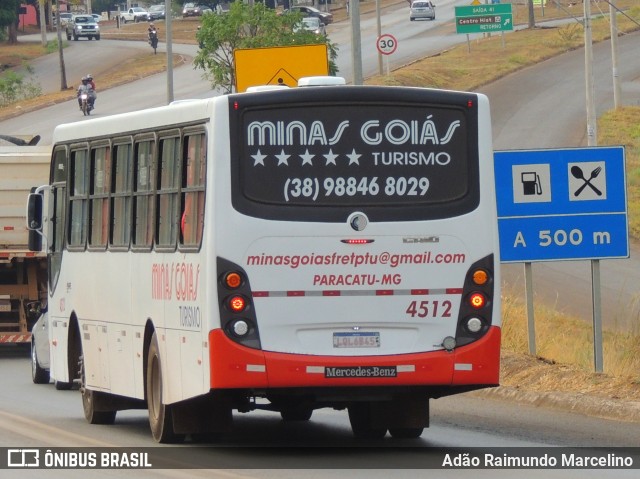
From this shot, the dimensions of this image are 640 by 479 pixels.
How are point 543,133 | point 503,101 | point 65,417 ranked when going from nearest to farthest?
point 65,417 < point 543,133 < point 503,101

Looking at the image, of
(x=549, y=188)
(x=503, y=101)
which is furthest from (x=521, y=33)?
(x=549, y=188)

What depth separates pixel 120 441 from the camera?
13.1m

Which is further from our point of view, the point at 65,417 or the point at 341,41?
the point at 341,41

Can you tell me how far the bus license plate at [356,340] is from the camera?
1144cm

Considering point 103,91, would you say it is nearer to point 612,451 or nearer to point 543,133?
point 543,133

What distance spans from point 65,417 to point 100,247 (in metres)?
2.16

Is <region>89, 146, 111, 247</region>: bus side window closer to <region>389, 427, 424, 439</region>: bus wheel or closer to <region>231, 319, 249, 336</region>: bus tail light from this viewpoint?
<region>231, 319, 249, 336</region>: bus tail light

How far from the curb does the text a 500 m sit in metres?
3.29

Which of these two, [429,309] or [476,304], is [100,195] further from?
[476,304]

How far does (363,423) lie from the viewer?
43.4 feet

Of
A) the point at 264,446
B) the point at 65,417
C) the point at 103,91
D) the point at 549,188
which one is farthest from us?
the point at 103,91

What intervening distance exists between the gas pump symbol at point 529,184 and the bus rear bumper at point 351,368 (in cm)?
524

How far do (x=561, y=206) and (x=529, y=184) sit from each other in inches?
16.8

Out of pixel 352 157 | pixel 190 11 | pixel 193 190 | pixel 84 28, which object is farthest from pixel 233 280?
pixel 190 11
